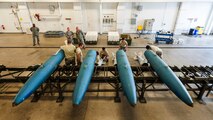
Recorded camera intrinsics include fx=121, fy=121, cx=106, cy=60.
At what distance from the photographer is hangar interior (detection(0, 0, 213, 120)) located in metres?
3.30

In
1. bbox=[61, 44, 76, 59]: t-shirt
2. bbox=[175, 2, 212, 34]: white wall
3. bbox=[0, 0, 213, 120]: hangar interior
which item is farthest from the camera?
bbox=[175, 2, 212, 34]: white wall

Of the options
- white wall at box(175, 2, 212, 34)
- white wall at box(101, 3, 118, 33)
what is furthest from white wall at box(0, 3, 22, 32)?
white wall at box(175, 2, 212, 34)

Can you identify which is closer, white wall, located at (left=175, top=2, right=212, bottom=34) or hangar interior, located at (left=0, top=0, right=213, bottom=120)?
hangar interior, located at (left=0, top=0, right=213, bottom=120)

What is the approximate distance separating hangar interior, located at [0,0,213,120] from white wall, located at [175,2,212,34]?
85 millimetres

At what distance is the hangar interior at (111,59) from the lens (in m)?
3.30

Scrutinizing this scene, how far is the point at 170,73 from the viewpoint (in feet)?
10.9

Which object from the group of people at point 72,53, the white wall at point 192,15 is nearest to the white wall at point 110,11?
the white wall at point 192,15

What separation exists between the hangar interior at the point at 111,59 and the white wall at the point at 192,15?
8cm

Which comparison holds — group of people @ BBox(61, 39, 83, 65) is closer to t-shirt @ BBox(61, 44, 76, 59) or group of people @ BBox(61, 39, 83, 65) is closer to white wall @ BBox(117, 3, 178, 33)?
t-shirt @ BBox(61, 44, 76, 59)

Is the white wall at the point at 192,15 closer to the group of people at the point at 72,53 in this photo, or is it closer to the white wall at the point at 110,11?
the white wall at the point at 110,11

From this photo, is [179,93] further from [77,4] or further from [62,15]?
[62,15]

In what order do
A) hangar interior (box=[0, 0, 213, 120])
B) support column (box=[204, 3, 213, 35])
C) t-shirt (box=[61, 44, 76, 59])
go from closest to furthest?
hangar interior (box=[0, 0, 213, 120]) < t-shirt (box=[61, 44, 76, 59]) < support column (box=[204, 3, 213, 35])

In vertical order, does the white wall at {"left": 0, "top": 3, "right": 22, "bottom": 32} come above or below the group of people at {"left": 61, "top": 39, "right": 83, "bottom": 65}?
above

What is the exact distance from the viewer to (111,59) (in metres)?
6.35
